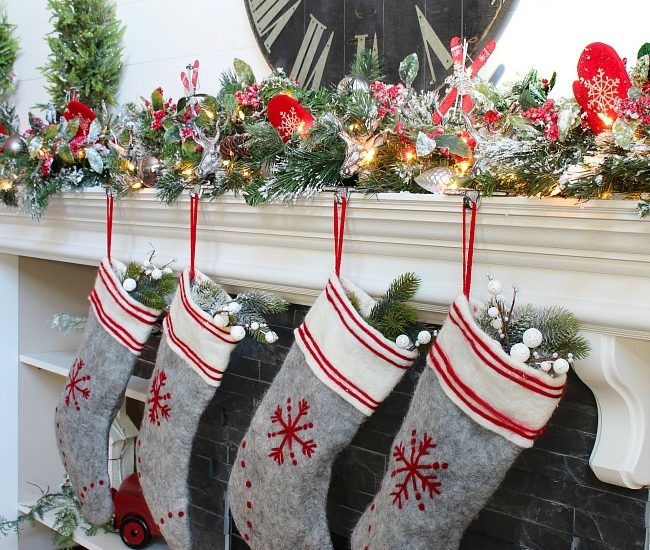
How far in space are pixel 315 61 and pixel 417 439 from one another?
0.79m

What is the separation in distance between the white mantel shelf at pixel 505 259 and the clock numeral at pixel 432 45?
12.8 inches

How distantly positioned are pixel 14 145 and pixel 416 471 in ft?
3.83

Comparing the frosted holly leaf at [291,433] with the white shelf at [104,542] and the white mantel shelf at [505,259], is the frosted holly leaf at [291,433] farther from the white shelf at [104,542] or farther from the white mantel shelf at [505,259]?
the white shelf at [104,542]

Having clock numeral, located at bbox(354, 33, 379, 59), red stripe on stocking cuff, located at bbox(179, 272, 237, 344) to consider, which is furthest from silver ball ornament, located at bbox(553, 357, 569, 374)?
clock numeral, located at bbox(354, 33, 379, 59)

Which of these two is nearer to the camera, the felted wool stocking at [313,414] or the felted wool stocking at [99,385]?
the felted wool stocking at [313,414]

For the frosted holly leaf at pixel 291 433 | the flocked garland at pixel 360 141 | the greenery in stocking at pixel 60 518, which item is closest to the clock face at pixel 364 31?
the flocked garland at pixel 360 141

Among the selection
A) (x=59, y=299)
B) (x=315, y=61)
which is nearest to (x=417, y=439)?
(x=315, y=61)

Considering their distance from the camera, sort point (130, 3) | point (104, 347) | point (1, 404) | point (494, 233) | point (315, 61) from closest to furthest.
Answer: point (494, 233), point (315, 61), point (104, 347), point (130, 3), point (1, 404)

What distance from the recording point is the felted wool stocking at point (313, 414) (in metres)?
1.18

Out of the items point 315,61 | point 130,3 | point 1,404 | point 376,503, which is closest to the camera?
point 376,503

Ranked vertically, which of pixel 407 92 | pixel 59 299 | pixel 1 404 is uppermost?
pixel 407 92

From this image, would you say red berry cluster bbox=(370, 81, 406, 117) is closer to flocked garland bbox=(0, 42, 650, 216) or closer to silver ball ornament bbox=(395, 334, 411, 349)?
flocked garland bbox=(0, 42, 650, 216)

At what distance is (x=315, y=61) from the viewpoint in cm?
152

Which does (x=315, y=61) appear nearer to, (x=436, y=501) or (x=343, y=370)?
(x=343, y=370)
